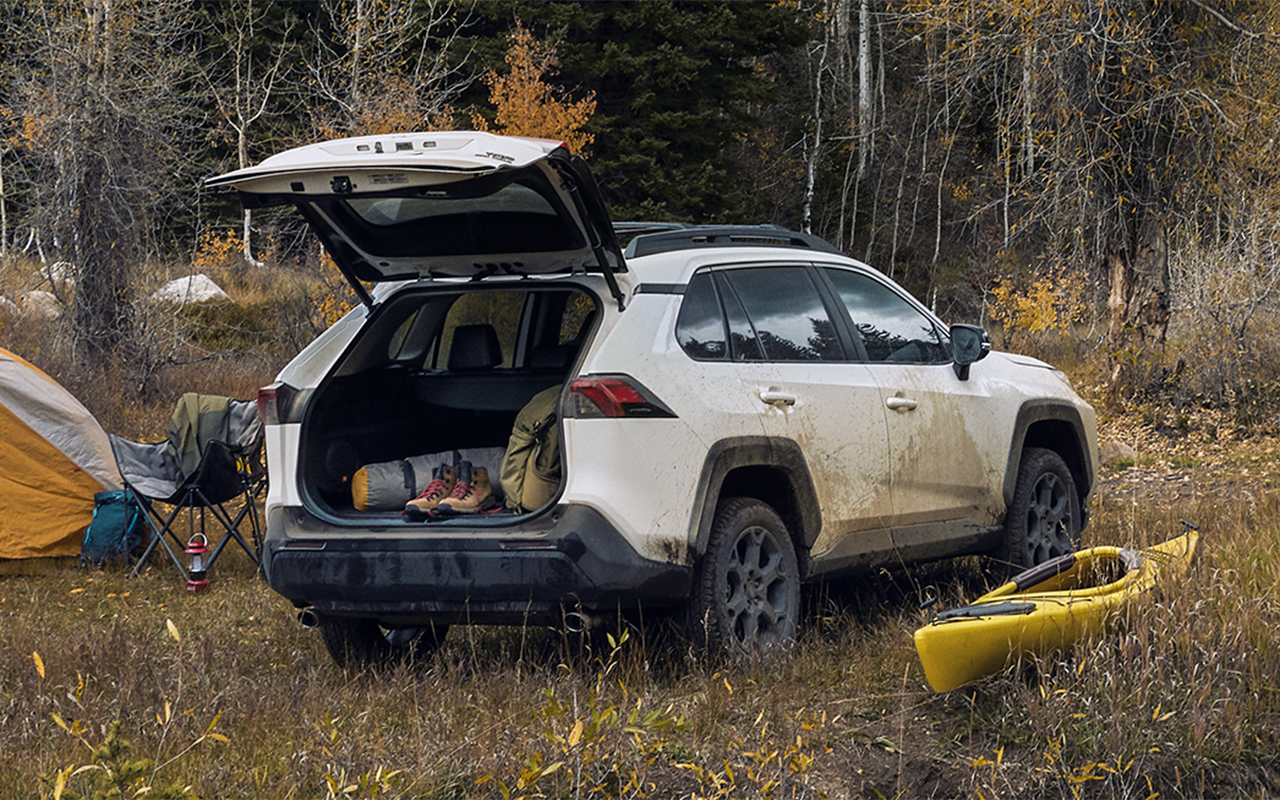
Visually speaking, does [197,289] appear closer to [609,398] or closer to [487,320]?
[487,320]

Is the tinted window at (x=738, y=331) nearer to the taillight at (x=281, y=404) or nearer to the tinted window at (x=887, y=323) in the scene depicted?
the tinted window at (x=887, y=323)

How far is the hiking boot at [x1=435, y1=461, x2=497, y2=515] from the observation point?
534 centimetres

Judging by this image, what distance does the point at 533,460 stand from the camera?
522 cm

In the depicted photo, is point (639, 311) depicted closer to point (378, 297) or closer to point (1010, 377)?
point (378, 297)

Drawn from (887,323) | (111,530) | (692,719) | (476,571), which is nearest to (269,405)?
(476,571)

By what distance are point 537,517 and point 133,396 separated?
41.7ft

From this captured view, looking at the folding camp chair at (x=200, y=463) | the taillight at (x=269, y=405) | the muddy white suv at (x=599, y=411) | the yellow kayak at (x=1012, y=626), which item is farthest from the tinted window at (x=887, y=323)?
the folding camp chair at (x=200, y=463)

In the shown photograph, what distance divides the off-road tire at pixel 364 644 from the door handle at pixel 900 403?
7.54 ft

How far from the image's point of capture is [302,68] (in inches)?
1296

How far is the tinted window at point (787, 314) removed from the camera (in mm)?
5664

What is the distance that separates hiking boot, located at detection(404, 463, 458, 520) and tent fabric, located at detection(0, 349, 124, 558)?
14.3ft

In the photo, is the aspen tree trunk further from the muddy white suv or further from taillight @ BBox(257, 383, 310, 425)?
taillight @ BBox(257, 383, 310, 425)

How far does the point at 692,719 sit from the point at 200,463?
4744 mm

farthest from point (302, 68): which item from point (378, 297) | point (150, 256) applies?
point (378, 297)
